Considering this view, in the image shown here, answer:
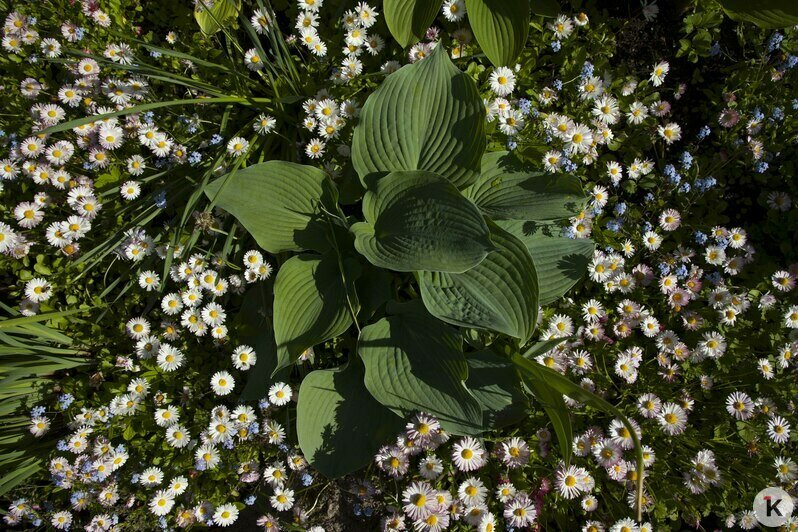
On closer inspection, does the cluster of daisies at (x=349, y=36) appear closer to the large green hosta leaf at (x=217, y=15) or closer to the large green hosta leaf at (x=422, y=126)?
the large green hosta leaf at (x=217, y=15)

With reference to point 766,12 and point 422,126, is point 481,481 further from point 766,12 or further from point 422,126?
point 766,12

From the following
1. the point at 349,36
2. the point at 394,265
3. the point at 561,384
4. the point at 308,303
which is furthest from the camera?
the point at 349,36

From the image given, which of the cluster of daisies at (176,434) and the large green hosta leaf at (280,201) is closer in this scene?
the large green hosta leaf at (280,201)

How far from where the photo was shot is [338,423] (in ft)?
7.06

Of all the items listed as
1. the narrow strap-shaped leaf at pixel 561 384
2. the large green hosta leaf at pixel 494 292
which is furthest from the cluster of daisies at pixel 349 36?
the narrow strap-shaped leaf at pixel 561 384

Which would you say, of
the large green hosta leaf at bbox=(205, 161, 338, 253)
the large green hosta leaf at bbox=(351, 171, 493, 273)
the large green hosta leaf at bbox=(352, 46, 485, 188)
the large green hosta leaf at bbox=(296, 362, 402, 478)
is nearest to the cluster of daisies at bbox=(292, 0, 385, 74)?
the large green hosta leaf at bbox=(352, 46, 485, 188)

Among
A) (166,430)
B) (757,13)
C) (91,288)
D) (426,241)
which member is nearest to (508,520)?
(426,241)

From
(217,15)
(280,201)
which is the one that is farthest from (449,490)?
(217,15)

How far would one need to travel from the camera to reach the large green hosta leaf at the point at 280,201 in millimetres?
2018

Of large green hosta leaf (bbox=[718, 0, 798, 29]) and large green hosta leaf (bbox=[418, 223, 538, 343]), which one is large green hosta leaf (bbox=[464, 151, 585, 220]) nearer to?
large green hosta leaf (bbox=[418, 223, 538, 343])

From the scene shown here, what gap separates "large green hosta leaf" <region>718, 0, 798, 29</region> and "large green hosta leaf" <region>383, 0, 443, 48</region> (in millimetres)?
1327

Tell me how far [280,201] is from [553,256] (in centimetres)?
110

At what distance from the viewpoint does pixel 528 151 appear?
2.27 metres

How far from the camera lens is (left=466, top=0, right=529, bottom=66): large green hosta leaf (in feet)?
7.31
